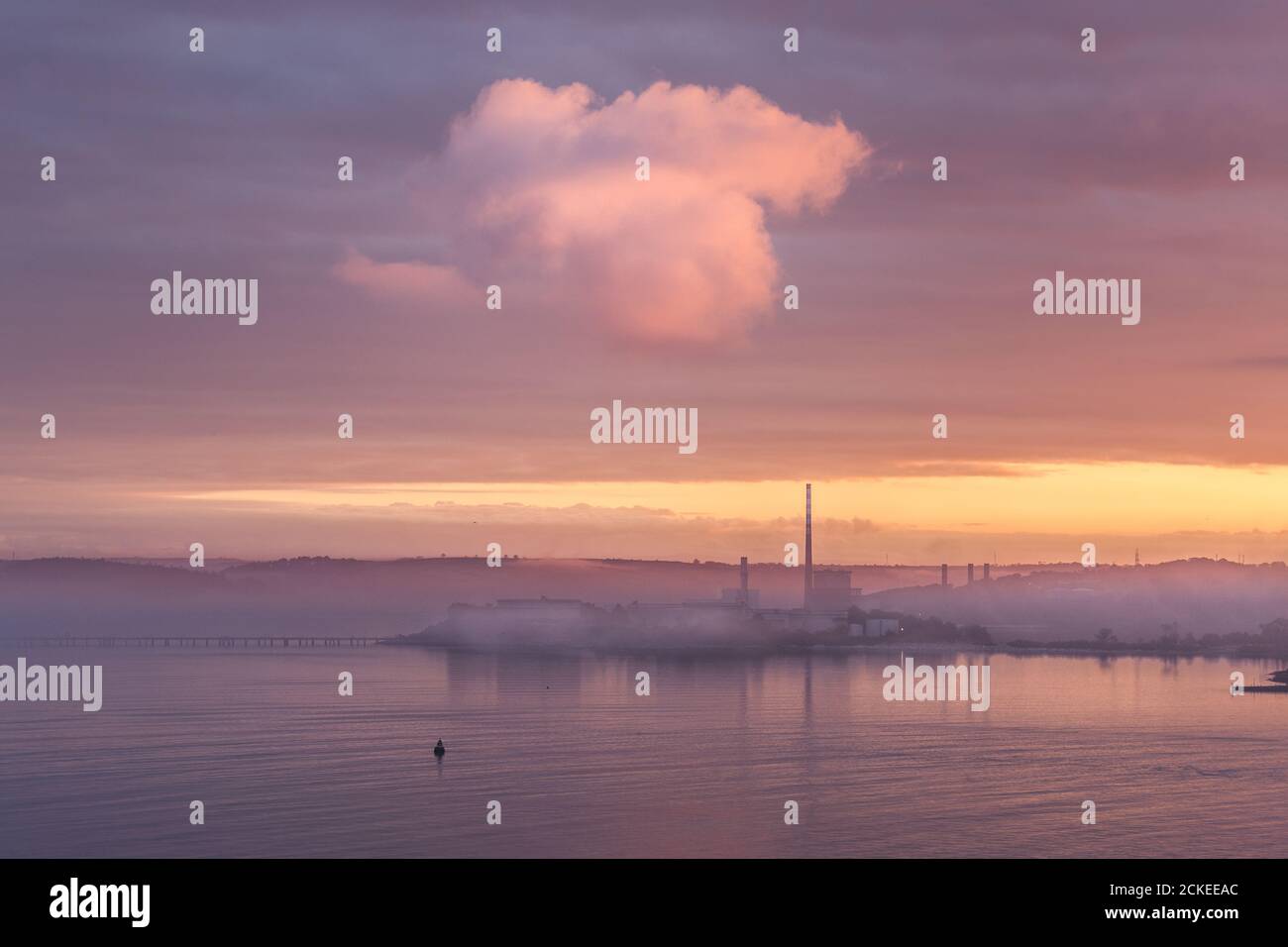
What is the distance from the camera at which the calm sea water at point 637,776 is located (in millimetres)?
55375

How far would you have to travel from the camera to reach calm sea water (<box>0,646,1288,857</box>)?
2180 inches

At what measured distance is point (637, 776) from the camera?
7494cm

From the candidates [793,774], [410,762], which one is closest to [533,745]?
[410,762]
